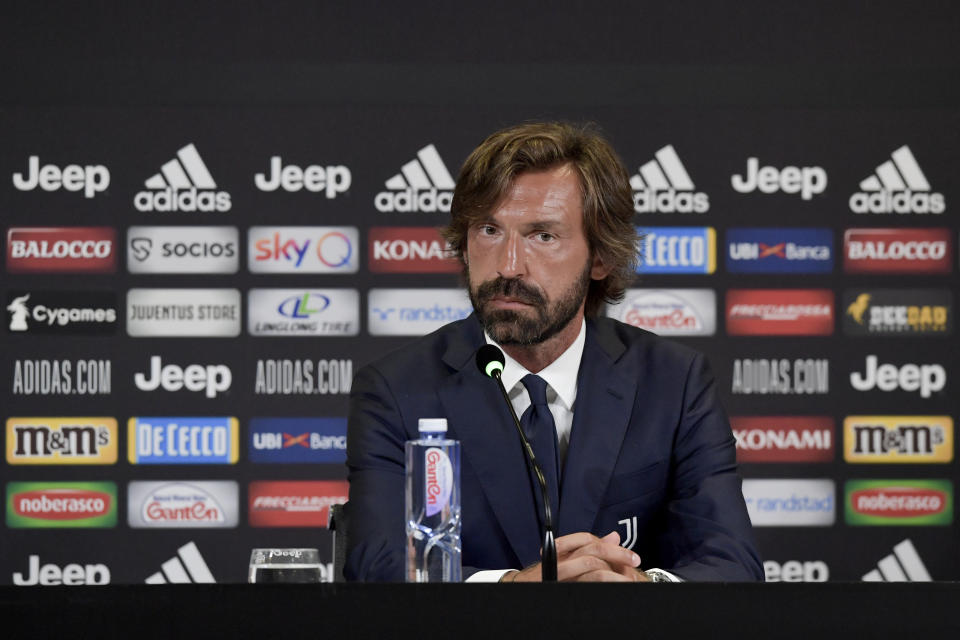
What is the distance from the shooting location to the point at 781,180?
163 inches

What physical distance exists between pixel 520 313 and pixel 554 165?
295mm

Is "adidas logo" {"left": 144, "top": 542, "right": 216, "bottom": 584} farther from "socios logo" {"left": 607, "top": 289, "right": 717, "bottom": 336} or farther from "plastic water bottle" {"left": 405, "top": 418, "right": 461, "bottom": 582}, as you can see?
"plastic water bottle" {"left": 405, "top": 418, "right": 461, "bottom": 582}

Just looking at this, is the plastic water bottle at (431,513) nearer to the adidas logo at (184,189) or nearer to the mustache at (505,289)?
the mustache at (505,289)

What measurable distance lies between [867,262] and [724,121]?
0.74 metres

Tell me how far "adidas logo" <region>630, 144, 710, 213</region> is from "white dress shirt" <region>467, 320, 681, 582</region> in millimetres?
2086

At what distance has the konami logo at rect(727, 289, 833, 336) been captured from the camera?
4129mm

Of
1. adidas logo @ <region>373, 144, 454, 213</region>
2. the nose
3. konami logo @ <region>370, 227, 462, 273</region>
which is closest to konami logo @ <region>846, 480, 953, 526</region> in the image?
konami logo @ <region>370, 227, 462, 273</region>

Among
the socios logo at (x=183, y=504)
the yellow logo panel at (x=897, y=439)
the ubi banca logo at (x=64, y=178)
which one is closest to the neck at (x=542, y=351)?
the socios logo at (x=183, y=504)

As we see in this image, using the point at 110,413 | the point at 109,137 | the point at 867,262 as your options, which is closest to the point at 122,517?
the point at 110,413

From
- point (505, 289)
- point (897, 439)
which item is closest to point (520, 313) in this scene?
point (505, 289)

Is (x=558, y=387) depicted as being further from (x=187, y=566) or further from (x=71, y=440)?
(x=71, y=440)

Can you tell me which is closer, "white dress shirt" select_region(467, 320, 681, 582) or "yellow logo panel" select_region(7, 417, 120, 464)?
"white dress shirt" select_region(467, 320, 681, 582)

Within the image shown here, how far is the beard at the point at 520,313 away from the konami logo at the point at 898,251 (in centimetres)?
240

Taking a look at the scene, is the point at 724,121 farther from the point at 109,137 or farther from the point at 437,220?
the point at 109,137
